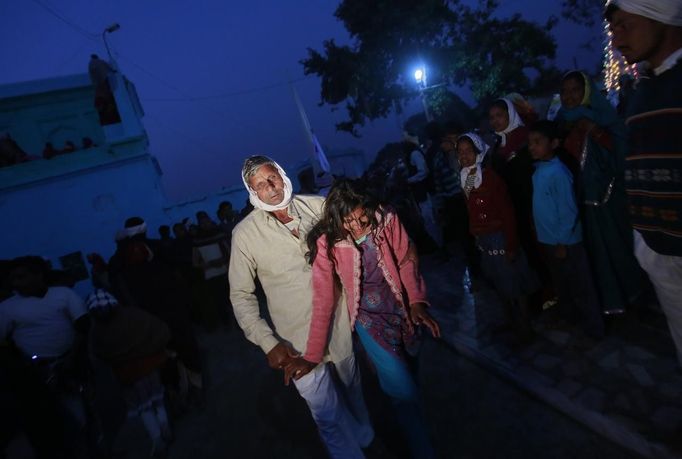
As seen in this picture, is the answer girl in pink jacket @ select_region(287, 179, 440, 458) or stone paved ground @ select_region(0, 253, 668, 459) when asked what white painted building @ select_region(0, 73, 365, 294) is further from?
girl in pink jacket @ select_region(287, 179, 440, 458)

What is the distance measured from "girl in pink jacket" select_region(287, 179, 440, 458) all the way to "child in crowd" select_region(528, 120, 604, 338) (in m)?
1.49

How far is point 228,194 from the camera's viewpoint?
19078 mm

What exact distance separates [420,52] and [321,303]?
73.4 ft

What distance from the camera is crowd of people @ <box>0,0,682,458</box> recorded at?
1.76 meters

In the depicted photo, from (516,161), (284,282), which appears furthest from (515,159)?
(284,282)

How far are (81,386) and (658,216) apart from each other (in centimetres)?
479

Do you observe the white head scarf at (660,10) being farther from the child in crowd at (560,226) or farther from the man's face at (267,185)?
the man's face at (267,185)

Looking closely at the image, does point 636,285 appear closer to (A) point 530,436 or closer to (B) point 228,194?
(A) point 530,436

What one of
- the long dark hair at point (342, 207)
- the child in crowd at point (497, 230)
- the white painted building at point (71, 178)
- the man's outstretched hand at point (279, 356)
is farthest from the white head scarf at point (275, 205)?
the white painted building at point (71, 178)

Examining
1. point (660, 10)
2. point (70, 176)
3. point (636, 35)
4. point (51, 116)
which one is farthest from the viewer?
point (51, 116)

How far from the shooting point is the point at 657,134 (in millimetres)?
1617

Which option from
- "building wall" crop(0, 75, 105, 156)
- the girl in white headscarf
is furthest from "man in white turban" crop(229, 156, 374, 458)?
"building wall" crop(0, 75, 105, 156)

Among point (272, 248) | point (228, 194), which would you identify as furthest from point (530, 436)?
point (228, 194)

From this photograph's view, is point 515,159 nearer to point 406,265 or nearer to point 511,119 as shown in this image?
point 511,119
